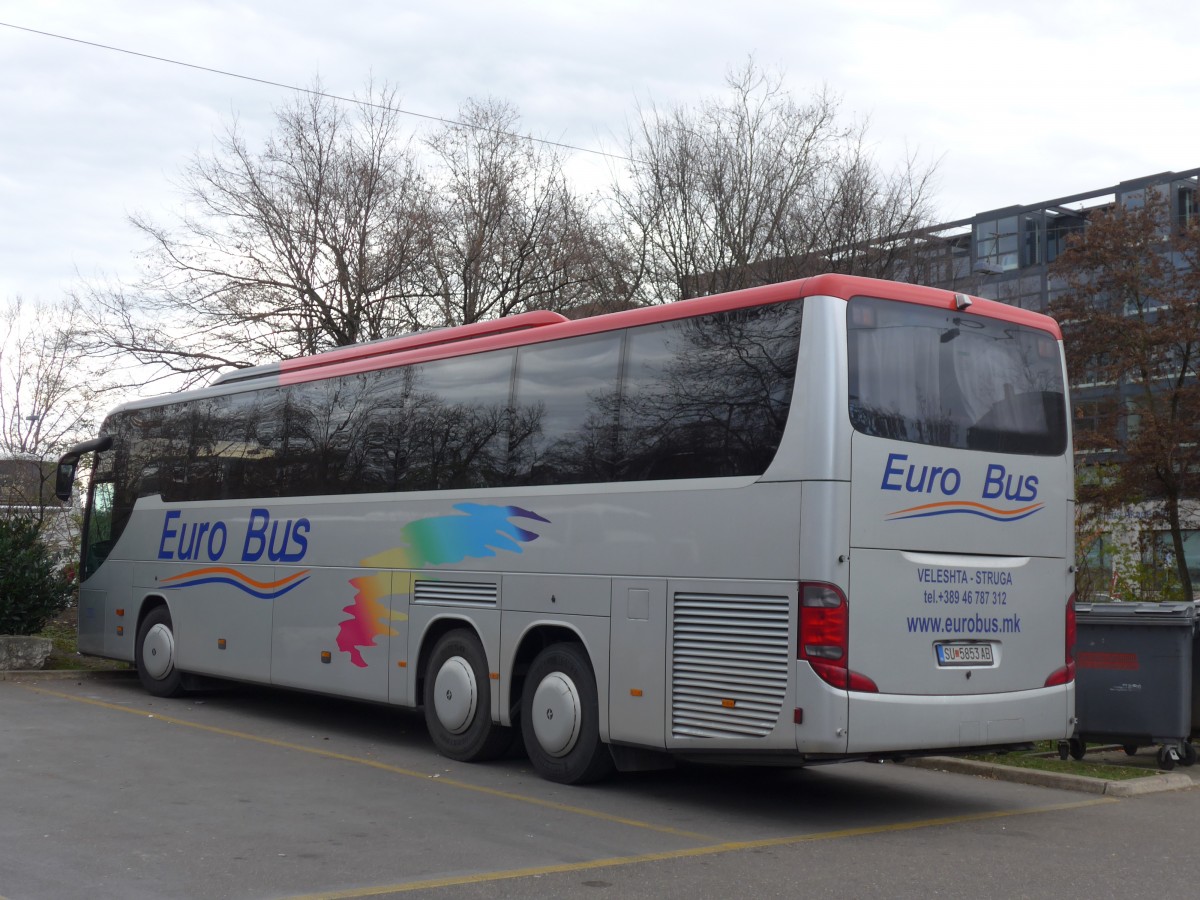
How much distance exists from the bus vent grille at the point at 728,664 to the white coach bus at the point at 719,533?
0.06ft

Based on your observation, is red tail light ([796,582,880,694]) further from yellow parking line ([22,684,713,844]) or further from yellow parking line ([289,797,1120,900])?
yellow parking line ([22,684,713,844])

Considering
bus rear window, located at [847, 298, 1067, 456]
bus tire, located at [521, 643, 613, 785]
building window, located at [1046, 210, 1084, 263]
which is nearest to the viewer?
bus rear window, located at [847, 298, 1067, 456]

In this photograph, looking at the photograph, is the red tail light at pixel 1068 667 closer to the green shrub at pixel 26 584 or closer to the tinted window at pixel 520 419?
the tinted window at pixel 520 419

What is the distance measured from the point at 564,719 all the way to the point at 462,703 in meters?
1.37

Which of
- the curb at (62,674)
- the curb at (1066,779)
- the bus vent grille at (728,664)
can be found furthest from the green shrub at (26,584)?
the curb at (1066,779)

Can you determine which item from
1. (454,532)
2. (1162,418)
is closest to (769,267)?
(1162,418)

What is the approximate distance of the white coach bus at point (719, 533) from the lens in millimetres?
8539

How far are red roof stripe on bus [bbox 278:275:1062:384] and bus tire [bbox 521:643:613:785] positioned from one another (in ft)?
8.11

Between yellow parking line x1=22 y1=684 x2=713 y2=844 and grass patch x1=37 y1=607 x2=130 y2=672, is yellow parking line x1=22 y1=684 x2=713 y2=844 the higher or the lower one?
the lower one

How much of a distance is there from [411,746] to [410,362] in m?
3.46

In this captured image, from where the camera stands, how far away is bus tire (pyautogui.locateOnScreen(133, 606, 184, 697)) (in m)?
15.6

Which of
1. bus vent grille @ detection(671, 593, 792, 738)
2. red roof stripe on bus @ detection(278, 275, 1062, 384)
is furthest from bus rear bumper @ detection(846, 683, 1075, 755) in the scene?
red roof stripe on bus @ detection(278, 275, 1062, 384)

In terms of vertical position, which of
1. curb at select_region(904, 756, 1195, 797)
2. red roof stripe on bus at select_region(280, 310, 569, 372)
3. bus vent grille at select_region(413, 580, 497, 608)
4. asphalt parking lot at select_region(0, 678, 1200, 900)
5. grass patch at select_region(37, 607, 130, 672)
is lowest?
asphalt parking lot at select_region(0, 678, 1200, 900)

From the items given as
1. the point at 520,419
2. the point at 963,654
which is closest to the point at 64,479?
the point at 520,419
